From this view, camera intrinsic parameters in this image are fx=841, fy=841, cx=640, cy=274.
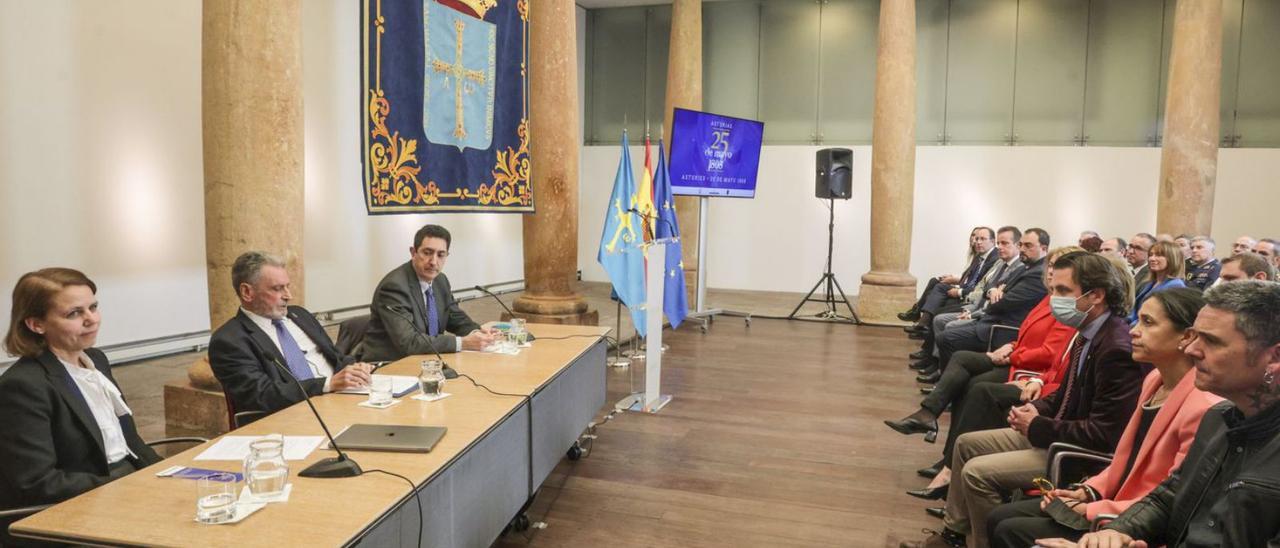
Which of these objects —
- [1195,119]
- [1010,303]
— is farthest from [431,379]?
[1195,119]

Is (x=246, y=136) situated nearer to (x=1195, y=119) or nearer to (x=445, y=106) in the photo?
(x=445, y=106)

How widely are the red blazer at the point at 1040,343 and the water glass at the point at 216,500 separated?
339 cm

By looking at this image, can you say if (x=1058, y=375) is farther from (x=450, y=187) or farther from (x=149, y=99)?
(x=149, y=99)

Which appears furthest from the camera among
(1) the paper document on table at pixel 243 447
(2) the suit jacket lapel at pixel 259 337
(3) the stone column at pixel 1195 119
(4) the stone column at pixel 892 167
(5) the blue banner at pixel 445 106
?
(4) the stone column at pixel 892 167

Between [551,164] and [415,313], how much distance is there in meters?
2.66

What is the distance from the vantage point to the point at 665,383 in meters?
6.12

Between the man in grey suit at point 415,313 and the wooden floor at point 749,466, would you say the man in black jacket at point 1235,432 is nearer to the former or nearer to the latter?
the wooden floor at point 749,466

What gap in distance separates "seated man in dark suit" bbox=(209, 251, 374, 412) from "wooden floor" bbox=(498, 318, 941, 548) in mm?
963

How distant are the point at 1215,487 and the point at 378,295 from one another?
3.30 meters

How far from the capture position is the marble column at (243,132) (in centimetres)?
378

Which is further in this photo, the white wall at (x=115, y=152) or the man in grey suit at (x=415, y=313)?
the white wall at (x=115, y=152)

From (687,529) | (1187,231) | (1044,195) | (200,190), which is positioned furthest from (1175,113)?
(200,190)

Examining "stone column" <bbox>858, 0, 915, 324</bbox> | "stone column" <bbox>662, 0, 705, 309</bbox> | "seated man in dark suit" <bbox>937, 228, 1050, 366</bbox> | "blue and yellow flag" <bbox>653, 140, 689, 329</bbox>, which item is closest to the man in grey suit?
"blue and yellow flag" <bbox>653, 140, 689, 329</bbox>

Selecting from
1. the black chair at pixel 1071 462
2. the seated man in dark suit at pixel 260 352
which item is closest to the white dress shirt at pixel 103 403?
the seated man in dark suit at pixel 260 352
